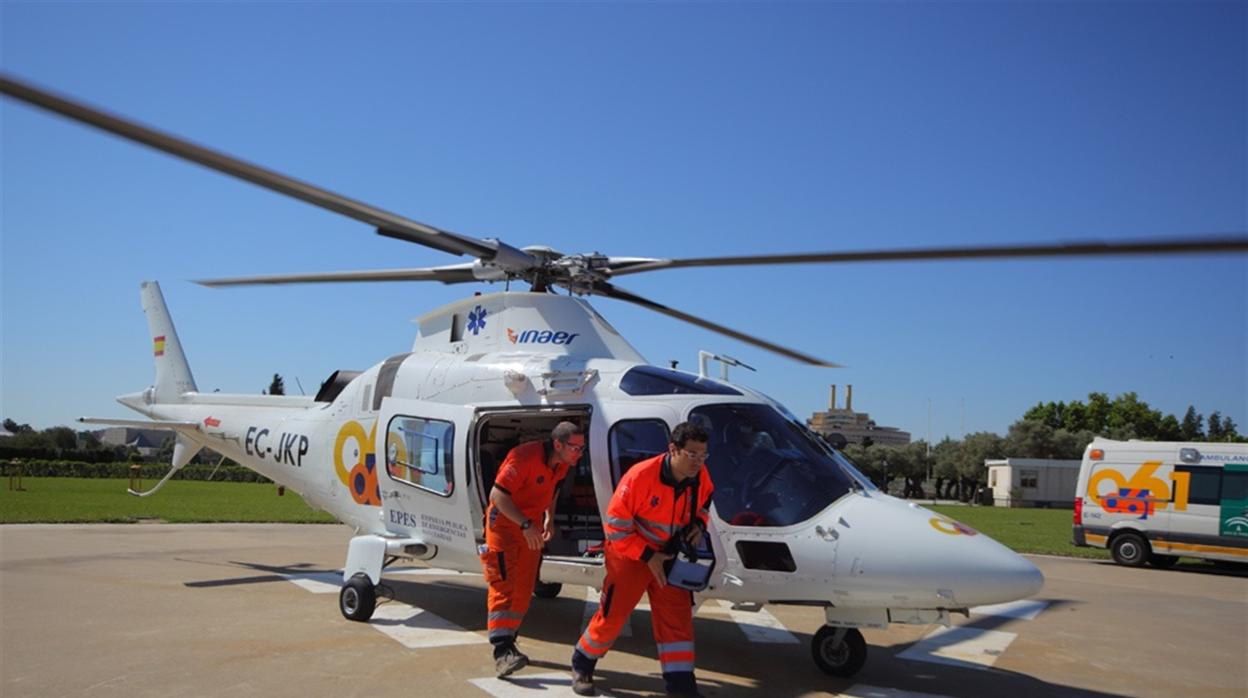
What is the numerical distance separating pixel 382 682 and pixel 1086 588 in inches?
427

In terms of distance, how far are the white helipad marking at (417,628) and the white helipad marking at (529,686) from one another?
3.90 feet

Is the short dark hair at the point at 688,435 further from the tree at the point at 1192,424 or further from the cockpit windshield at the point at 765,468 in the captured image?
the tree at the point at 1192,424

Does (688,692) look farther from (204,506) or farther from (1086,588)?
(204,506)

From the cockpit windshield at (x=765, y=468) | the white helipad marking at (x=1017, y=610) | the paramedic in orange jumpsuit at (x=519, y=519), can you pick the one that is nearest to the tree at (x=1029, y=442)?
the white helipad marking at (x=1017, y=610)

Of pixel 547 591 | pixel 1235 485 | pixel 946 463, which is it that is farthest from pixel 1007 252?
pixel 946 463

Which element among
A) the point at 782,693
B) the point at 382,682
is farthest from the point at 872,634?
the point at 382,682

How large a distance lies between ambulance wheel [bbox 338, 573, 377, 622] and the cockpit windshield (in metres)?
3.55

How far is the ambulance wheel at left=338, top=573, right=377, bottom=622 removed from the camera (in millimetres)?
7715

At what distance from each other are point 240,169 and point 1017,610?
9.68 meters

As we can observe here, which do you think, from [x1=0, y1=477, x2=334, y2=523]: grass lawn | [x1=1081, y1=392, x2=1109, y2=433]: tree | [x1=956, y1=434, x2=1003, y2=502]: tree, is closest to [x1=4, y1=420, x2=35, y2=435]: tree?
[x1=0, y1=477, x2=334, y2=523]: grass lawn

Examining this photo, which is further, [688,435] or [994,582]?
[994,582]

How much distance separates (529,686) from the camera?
5.83 meters

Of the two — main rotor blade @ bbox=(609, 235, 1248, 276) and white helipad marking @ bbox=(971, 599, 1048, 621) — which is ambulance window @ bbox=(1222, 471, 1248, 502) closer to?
white helipad marking @ bbox=(971, 599, 1048, 621)

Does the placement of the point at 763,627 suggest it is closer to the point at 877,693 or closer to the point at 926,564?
the point at 877,693
